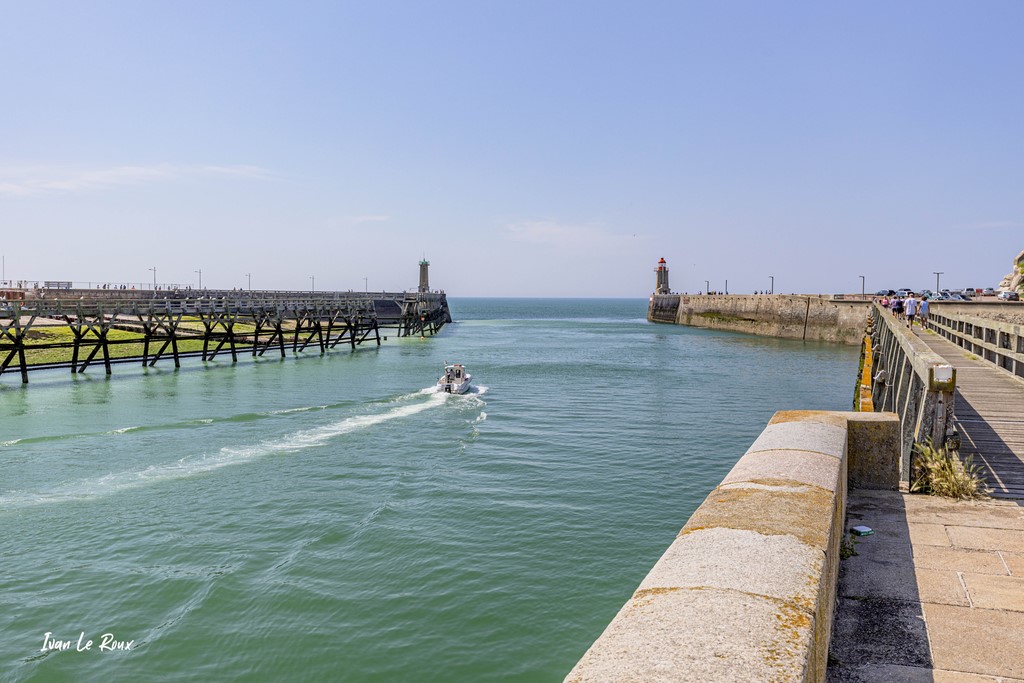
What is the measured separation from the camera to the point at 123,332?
5734 centimetres

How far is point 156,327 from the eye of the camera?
45.6m

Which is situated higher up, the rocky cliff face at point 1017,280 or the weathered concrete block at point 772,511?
the rocky cliff face at point 1017,280

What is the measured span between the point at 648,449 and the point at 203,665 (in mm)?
15156

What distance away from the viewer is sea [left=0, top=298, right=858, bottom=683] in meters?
9.84

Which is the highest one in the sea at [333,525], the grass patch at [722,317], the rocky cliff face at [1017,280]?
the rocky cliff face at [1017,280]

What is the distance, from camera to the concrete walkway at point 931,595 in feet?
12.6

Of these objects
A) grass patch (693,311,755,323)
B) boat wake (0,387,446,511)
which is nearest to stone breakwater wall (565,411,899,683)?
boat wake (0,387,446,511)

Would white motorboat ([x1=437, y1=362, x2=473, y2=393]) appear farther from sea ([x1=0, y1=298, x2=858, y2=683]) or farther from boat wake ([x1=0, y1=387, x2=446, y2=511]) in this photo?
boat wake ([x1=0, y1=387, x2=446, y2=511])

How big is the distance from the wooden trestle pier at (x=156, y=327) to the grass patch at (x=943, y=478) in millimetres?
36288

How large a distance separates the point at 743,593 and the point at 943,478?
5081 millimetres

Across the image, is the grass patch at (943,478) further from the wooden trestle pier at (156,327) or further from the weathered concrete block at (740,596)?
the wooden trestle pier at (156,327)

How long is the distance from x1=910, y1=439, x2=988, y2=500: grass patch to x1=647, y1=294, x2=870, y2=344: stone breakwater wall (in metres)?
69.9

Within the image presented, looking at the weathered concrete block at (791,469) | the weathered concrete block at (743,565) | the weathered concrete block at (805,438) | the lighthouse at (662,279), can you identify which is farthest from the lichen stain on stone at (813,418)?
the lighthouse at (662,279)

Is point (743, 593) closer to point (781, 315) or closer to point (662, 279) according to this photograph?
point (781, 315)
